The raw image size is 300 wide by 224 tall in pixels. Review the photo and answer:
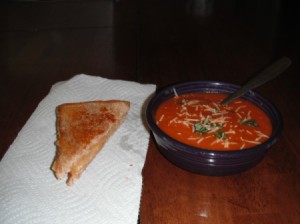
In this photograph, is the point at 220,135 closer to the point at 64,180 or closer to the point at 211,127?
the point at 211,127

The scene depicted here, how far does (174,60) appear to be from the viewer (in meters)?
2.06

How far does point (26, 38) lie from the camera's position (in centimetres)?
236

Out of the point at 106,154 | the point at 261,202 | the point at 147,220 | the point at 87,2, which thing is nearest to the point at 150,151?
the point at 106,154

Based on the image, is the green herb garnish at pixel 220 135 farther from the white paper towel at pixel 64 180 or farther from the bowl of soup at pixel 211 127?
the white paper towel at pixel 64 180

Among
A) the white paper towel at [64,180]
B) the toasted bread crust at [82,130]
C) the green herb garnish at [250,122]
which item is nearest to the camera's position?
the white paper towel at [64,180]

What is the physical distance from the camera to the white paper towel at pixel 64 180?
101cm

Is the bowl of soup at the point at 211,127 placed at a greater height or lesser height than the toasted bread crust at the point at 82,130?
greater

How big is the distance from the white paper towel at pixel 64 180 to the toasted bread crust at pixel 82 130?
3 centimetres

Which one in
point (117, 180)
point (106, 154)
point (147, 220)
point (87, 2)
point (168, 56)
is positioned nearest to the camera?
point (147, 220)

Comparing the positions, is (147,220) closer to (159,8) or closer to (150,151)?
(150,151)

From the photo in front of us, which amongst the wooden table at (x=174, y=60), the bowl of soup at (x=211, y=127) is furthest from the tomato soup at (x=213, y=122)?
Answer: the wooden table at (x=174, y=60)

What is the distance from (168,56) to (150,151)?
3.12ft

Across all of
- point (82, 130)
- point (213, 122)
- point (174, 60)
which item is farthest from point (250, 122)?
point (174, 60)

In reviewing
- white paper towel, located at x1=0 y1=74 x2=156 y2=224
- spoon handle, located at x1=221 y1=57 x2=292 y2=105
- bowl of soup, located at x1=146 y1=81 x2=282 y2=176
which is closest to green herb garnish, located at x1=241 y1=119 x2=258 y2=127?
bowl of soup, located at x1=146 y1=81 x2=282 y2=176
